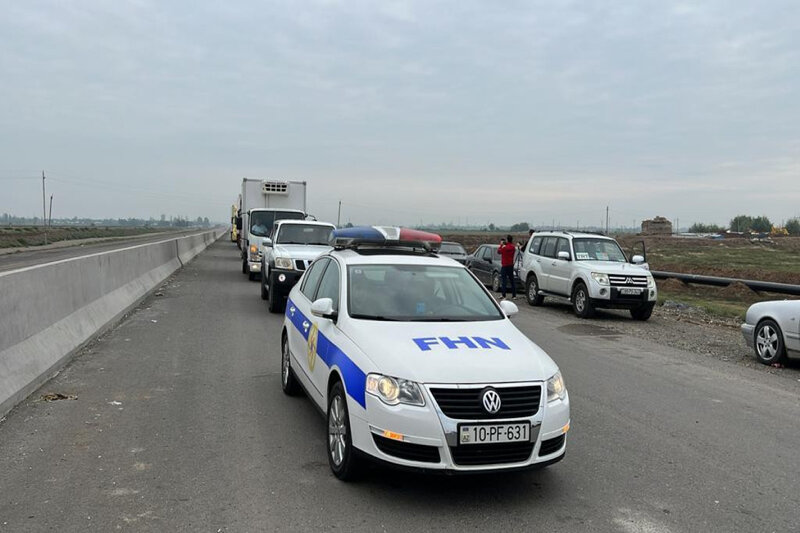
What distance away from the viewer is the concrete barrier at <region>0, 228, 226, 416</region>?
6.59 metres

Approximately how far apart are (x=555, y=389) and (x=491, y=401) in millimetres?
601

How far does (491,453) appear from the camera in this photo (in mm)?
4156

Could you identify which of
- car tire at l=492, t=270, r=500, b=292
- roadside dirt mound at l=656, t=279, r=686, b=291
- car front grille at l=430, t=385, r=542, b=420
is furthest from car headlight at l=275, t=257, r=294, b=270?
roadside dirt mound at l=656, t=279, r=686, b=291

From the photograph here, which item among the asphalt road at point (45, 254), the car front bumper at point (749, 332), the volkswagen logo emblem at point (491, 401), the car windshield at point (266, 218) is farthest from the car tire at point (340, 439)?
the asphalt road at point (45, 254)

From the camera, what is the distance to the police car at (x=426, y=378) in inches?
162

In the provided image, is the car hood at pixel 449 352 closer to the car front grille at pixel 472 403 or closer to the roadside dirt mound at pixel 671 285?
the car front grille at pixel 472 403

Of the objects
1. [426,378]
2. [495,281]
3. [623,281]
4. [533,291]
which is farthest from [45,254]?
[426,378]

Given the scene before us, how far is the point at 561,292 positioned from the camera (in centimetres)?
1625

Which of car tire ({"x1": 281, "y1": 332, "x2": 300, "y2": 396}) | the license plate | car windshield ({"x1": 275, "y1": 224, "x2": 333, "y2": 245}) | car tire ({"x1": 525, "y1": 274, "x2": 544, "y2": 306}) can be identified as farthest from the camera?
car tire ({"x1": 525, "y1": 274, "x2": 544, "y2": 306})

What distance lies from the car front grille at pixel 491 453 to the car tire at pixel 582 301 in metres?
11.2

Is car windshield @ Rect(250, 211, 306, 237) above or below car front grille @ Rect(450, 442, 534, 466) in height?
above

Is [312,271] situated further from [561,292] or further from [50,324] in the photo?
[561,292]

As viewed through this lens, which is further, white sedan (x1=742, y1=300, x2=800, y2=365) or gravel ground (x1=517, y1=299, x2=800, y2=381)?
gravel ground (x1=517, y1=299, x2=800, y2=381)

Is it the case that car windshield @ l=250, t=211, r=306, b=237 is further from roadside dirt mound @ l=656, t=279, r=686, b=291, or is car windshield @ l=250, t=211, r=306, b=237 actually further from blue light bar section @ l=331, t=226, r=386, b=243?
blue light bar section @ l=331, t=226, r=386, b=243
